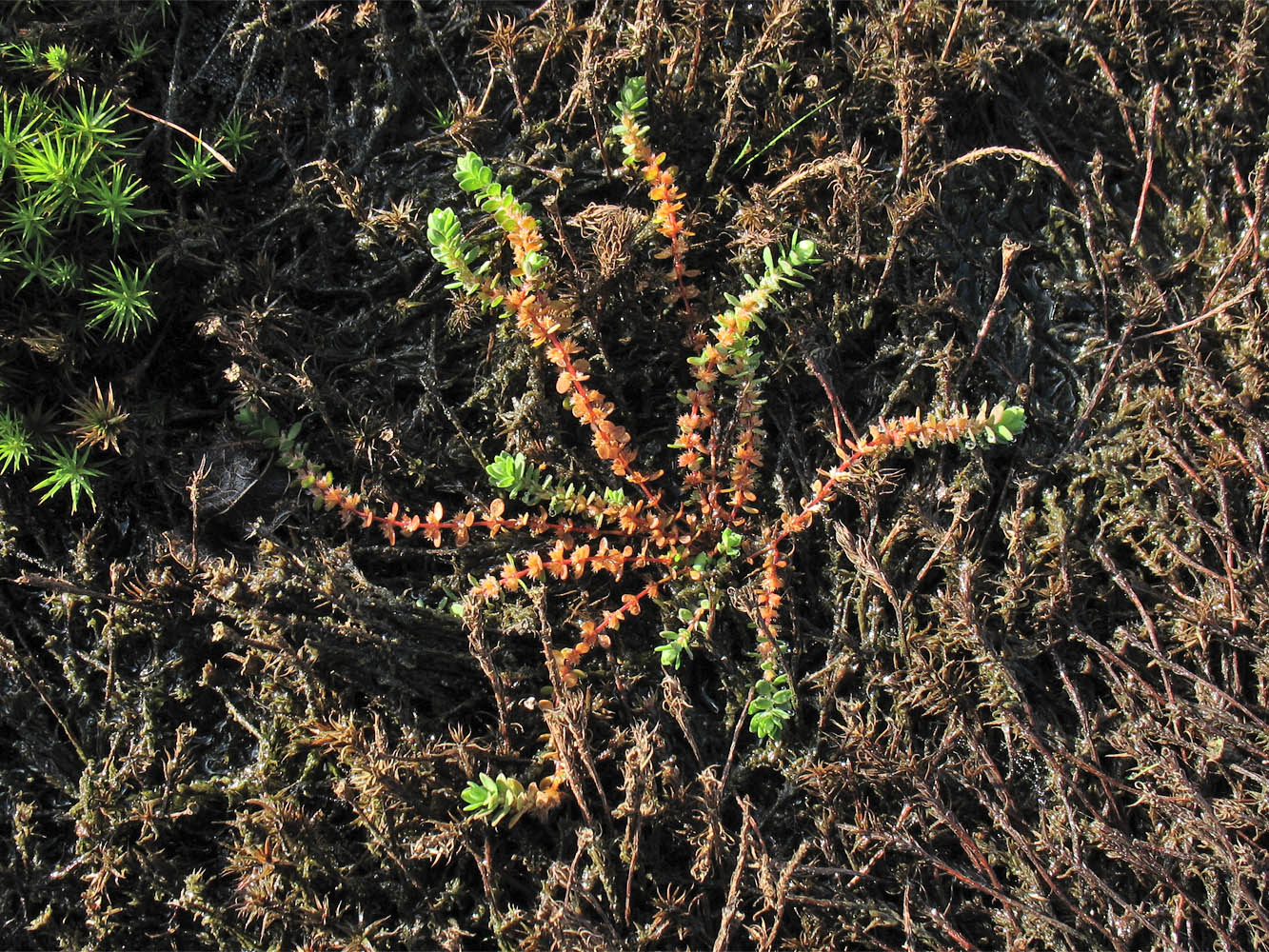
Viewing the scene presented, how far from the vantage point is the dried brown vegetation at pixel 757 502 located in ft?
7.44

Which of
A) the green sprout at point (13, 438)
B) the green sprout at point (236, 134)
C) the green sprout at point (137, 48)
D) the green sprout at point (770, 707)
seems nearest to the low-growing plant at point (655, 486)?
the green sprout at point (770, 707)

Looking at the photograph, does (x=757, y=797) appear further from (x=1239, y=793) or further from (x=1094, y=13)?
(x=1094, y=13)

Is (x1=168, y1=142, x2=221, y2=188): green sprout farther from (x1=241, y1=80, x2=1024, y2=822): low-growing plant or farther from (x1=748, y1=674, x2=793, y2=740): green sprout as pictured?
(x1=748, y1=674, x2=793, y2=740): green sprout

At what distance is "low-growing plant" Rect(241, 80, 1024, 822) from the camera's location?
2283 mm

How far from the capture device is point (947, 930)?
2.17 meters

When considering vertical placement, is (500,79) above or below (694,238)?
above

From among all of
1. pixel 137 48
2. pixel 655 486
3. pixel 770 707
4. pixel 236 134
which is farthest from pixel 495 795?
pixel 137 48

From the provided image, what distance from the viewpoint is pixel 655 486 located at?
2.62m

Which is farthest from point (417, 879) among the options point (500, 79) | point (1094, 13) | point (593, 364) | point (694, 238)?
point (1094, 13)

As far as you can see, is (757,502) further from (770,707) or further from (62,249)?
(62,249)

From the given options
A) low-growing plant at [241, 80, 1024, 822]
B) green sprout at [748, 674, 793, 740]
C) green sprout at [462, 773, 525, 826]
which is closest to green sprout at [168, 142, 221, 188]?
low-growing plant at [241, 80, 1024, 822]

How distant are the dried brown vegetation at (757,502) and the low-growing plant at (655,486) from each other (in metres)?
0.09

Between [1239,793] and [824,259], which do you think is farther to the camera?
[824,259]

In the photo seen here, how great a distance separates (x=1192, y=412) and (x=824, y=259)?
1.18 metres
